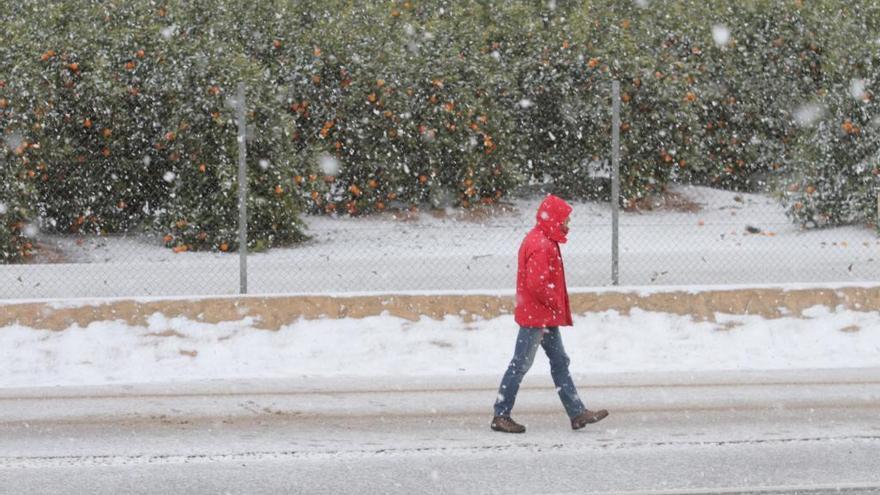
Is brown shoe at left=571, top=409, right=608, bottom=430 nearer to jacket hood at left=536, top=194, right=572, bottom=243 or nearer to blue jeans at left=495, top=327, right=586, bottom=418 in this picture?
blue jeans at left=495, top=327, right=586, bottom=418

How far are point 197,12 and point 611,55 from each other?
616 centimetres

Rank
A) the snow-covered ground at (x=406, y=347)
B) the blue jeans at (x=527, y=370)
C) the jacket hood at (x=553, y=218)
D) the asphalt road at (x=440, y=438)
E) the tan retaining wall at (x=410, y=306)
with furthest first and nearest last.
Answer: the tan retaining wall at (x=410, y=306), the snow-covered ground at (x=406, y=347), the blue jeans at (x=527, y=370), the jacket hood at (x=553, y=218), the asphalt road at (x=440, y=438)

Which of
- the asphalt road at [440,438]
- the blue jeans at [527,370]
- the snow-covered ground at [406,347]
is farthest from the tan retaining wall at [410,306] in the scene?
the blue jeans at [527,370]

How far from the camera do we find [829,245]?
1644cm

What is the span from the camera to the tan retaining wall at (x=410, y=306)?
33.3ft

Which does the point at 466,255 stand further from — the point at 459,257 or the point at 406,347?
the point at 406,347

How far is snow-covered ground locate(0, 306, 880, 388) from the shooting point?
984cm

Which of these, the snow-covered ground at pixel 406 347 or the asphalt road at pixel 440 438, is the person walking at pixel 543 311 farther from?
the snow-covered ground at pixel 406 347

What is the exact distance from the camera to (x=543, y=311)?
7.77 meters

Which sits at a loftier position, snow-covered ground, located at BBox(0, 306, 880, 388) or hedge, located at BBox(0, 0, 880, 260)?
hedge, located at BBox(0, 0, 880, 260)

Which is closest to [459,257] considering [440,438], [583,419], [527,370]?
[527,370]

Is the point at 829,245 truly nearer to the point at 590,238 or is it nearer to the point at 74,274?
the point at 590,238

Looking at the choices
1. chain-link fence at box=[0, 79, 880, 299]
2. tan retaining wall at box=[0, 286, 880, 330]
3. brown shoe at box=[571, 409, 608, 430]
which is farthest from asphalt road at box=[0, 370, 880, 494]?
chain-link fence at box=[0, 79, 880, 299]

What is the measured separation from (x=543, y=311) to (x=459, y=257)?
820cm
